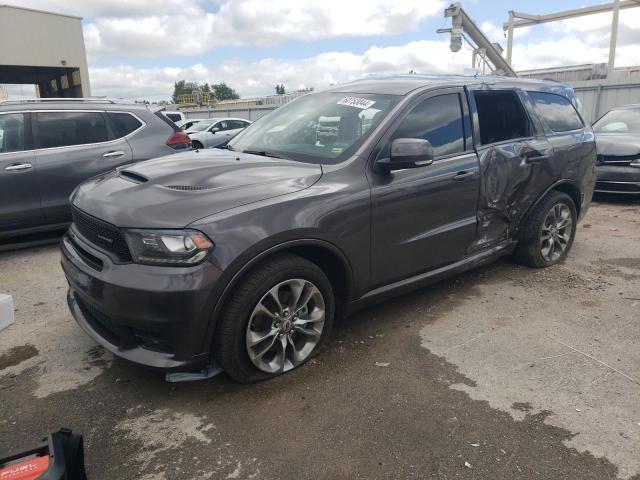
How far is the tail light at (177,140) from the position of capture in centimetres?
620

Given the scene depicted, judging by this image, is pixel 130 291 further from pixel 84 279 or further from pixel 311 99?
pixel 311 99

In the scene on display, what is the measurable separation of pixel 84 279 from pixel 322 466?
63.7 inches

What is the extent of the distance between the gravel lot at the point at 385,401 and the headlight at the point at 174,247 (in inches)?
33.7

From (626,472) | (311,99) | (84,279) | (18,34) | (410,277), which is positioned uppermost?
(18,34)

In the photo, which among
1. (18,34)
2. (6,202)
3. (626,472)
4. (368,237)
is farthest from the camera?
(18,34)

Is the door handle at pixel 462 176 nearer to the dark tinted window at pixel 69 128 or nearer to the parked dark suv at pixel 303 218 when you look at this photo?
the parked dark suv at pixel 303 218

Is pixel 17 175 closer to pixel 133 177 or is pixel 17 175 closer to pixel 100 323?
pixel 133 177

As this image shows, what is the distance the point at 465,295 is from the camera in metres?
4.38

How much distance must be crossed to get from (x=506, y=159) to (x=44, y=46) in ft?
90.9

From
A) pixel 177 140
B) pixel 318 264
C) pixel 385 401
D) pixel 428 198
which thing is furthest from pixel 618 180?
pixel 385 401

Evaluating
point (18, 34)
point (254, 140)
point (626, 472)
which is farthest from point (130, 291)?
point (18, 34)

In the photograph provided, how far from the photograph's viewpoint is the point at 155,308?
2.52 m

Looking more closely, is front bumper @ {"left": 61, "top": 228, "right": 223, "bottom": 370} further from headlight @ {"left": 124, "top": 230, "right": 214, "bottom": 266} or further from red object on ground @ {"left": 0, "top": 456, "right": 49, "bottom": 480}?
red object on ground @ {"left": 0, "top": 456, "right": 49, "bottom": 480}

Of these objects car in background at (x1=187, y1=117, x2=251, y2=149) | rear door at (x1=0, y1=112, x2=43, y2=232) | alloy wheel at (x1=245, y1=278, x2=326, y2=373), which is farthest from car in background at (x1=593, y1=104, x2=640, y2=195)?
car in background at (x1=187, y1=117, x2=251, y2=149)
